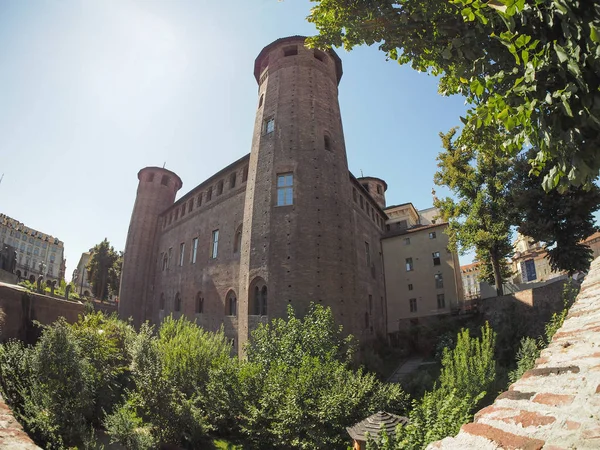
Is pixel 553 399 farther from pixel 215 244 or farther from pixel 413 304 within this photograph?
pixel 413 304

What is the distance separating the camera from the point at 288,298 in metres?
16.0

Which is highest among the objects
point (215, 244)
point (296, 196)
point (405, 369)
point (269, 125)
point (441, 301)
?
point (269, 125)

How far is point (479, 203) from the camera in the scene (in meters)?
19.0

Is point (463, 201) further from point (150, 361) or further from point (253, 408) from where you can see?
point (150, 361)

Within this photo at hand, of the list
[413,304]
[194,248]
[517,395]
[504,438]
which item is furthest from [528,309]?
[194,248]

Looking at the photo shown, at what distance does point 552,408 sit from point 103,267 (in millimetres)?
47720

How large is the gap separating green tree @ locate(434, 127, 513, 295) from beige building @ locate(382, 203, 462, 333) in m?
5.74

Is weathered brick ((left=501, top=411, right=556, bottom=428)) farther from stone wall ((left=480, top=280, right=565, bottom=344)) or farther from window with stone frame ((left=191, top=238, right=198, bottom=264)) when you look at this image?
window with stone frame ((left=191, top=238, right=198, bottom=264))

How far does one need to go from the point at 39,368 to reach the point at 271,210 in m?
10.7

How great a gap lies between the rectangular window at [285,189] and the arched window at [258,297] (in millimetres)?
4003

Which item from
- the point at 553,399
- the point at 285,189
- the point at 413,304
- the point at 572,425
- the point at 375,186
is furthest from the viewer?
the point at 375,186

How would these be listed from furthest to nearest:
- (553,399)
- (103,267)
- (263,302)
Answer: (103,267)
(263,302)
(553,399)

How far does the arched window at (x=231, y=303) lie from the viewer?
20.8 m

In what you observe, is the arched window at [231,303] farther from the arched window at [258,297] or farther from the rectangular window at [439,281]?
the rectangular window at [439,281]
